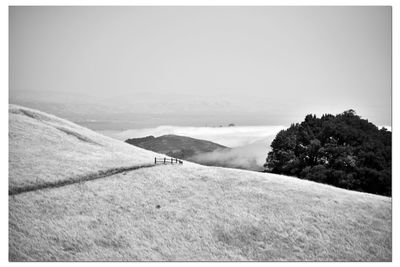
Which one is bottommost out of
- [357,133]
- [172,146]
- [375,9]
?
[172,146]

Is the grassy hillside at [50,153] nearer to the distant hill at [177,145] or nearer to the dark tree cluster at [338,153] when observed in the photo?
the dark tree cluster at [338,153]

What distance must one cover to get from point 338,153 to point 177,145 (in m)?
105

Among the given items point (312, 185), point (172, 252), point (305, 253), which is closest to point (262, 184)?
point (312, 185)

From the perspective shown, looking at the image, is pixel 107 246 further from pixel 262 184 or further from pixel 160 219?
pixel 262 184

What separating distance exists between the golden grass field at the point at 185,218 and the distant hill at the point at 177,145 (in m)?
89.2

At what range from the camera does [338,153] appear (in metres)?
31.0

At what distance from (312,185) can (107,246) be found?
759 inches

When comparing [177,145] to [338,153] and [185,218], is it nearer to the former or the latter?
[338,153]

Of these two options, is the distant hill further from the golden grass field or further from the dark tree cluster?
the golden grass field

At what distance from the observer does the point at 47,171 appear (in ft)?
80.0

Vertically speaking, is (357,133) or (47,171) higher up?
(357,133)

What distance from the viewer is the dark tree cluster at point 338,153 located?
2933 centimetres

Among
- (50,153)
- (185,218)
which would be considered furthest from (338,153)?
(50,153)
